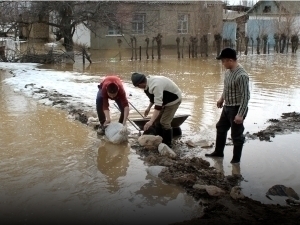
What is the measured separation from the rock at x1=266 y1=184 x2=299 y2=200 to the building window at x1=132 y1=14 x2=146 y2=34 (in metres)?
28.3

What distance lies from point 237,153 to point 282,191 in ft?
3.87

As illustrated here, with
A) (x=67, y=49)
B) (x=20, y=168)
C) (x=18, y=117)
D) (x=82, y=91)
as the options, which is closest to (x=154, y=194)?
(x=20, y=168)

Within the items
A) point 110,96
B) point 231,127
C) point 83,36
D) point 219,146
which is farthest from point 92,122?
point 83,36

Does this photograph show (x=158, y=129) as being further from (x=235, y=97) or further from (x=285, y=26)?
(x=285, y=26)

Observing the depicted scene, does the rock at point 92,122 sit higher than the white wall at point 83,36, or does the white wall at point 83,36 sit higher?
the white wall at point 83,36

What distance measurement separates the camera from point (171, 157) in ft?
20.5

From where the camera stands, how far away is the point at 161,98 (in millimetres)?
6230

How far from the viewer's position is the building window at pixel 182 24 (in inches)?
1388

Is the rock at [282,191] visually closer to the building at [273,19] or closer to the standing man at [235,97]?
the standing man at [235,97]

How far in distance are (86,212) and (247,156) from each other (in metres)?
3.00

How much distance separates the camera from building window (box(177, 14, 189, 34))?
116 ft

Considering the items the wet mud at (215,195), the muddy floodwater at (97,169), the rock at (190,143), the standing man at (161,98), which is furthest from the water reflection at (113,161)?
the rock at (190,143)

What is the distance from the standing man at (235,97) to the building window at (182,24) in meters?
30.0

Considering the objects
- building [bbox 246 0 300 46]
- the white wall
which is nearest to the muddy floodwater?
the white wall
